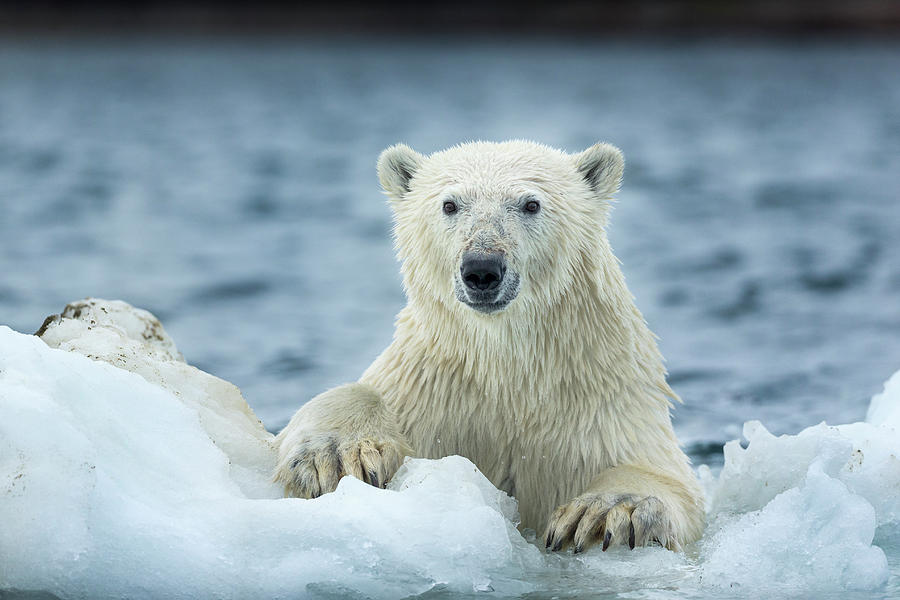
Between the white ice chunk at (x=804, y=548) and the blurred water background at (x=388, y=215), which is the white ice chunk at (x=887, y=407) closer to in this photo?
the blurred water background at (x=388, y=215)

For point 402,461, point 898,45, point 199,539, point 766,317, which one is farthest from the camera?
point 898,45

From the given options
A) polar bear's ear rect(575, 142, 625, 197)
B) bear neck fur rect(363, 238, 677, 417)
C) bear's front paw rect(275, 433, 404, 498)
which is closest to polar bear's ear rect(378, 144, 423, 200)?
bear neck fur rect(363, 238, 677, 417)

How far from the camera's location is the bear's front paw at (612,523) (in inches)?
160

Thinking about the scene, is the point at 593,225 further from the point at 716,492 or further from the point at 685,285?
the point at 685,285

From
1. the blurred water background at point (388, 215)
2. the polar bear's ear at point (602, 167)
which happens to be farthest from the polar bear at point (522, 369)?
the blurred water background at point (388, 215)

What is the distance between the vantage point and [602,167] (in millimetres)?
4891

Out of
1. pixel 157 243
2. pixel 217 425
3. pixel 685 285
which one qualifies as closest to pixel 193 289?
pixel 157 243

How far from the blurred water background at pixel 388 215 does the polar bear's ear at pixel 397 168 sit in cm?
232

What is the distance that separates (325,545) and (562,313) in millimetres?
1278

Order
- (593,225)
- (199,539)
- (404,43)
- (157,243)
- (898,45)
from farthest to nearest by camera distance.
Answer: (404,43)
(898,45)
(157,243)
(593,225)
(199,539)

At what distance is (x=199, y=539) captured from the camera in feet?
12.4

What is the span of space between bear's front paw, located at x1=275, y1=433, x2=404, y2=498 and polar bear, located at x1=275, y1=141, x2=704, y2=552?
0.01 m

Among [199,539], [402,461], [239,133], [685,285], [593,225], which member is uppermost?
[239,133]

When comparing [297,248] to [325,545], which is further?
[297,248]
